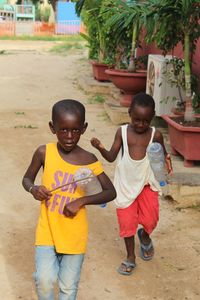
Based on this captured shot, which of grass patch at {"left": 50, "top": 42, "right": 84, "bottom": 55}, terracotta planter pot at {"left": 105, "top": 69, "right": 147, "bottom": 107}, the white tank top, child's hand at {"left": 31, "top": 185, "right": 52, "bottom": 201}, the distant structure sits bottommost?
grass patch at {"left": 50, "top": 42, "right": 84, "bottom": 55}

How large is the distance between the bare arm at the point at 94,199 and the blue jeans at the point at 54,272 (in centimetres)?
23

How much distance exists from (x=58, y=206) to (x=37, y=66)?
15.1 meters

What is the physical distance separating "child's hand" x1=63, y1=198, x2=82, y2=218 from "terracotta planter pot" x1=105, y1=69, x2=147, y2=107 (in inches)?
252

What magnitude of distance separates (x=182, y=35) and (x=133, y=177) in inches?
117

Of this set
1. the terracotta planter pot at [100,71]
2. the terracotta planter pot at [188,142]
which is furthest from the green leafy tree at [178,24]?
the terracotta planter pot at [100,71]

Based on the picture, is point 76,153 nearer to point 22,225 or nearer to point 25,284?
point 25,284

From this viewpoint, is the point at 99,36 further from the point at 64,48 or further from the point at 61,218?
the point at 64,48

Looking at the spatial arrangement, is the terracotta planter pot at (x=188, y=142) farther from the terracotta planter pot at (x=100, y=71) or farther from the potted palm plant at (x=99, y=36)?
the terracotta planter pot at (x=100, y=71)

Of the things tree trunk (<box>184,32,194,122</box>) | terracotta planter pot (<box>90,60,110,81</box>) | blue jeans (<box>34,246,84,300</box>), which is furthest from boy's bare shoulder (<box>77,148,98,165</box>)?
terracotta planter pot (<box>90,60,110,81</box>)

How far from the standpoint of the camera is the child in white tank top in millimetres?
3779

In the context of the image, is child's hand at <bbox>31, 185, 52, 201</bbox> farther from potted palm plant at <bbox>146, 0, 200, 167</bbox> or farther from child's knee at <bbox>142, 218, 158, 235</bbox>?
potted palm plant at <bbox>146, 0, 200, 167</bbox>

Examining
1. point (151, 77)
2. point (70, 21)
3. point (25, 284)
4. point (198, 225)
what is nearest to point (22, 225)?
point (25, 284)

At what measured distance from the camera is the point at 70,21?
3809 centimetres

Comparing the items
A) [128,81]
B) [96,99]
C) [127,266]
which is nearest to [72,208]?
[127,266]
